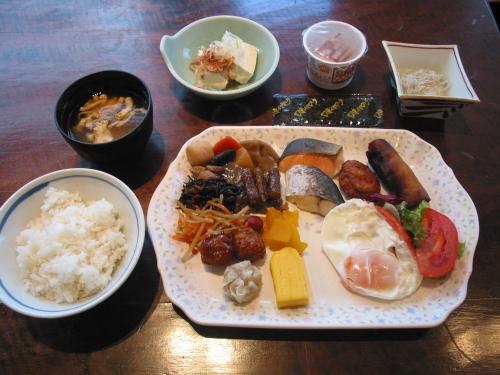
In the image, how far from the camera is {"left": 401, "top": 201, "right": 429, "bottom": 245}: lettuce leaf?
7.12 ft

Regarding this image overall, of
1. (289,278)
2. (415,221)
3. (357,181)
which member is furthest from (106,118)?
(415,221)

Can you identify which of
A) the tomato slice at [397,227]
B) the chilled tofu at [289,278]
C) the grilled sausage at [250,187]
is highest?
the tomato slice at [397,227]

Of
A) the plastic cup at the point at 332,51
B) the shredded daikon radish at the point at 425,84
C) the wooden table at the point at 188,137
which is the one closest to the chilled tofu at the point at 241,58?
the wooden table at the point at 188,137

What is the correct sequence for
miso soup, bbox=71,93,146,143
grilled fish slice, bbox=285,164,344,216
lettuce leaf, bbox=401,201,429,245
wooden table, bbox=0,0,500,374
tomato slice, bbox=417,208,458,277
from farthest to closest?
miso soup, bbox=71,93,146,143
grilled fish slice, bbox=285,164,344,216
lettuce leaf, bbox=401,201,429,245
tomato slice, bbox=417,208,458,277
wooden table, bbox=0,0,500,374

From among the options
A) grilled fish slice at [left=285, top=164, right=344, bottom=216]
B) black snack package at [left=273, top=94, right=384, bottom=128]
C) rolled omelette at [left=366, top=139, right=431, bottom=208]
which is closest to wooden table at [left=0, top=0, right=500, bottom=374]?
black snack package at [left=273, top=94, right=384, bottom=128]

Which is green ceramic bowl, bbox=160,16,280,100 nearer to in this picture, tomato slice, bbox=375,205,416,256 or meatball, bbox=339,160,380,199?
meatball, bbox=339,160,380,199

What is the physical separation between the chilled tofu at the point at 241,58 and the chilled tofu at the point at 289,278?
5.04ft

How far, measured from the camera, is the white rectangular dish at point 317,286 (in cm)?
192

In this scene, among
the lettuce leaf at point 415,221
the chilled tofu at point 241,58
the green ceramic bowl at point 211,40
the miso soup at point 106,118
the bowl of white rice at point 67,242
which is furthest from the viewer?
the chilled tofu at point 241,58

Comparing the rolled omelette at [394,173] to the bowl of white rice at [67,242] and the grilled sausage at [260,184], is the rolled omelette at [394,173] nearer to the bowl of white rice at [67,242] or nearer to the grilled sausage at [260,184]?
the grilled sausage at [260,184]

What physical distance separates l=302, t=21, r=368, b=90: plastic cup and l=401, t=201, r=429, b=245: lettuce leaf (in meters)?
1.24

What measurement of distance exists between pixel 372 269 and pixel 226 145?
1268 millimetres

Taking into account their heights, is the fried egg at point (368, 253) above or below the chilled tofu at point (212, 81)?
below

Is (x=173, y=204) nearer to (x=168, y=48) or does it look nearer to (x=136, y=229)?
(x=136, y=229)
